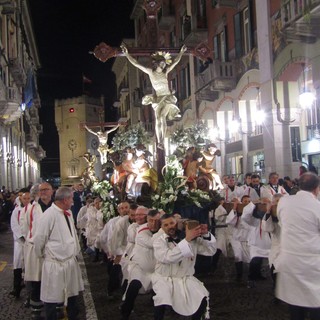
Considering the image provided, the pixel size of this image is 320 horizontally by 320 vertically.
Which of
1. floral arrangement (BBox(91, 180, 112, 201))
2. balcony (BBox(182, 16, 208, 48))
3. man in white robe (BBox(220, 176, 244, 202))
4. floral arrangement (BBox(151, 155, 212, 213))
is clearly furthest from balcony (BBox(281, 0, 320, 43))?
balcony (BBox(182, 16, 208, 48))

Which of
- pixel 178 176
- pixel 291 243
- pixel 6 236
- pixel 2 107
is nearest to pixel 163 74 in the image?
pixel 178 176

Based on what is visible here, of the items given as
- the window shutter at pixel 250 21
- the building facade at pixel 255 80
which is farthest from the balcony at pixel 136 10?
the window shutter at pixel 250 21

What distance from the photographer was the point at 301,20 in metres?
14.8

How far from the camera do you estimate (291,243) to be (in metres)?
5.52

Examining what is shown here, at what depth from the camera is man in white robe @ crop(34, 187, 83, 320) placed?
6.66 metres

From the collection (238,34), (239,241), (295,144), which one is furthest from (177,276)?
(238,34)

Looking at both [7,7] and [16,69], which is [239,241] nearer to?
[7,7]

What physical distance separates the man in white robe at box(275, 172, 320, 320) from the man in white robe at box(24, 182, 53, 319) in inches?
138

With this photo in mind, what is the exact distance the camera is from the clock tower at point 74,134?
71875 mm

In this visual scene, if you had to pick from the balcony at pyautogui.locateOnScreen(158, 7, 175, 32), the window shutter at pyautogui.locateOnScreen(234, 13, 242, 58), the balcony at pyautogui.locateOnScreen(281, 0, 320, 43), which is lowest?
the balcony at pyautogui.locateOnScreen(281, 0, 320, 43)

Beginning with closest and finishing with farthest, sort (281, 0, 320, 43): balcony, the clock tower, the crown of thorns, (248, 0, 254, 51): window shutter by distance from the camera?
the crown of thorns → (281, 0, 320, 43): balcony → (248, 0, 254, 51): window shutter → the clock tower

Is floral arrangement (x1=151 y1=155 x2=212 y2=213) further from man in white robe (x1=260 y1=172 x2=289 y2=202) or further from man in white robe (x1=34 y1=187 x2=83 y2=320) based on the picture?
man in white robe (x1=34 y1=187 x2=83 y2=320)

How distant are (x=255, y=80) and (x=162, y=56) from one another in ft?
24.3

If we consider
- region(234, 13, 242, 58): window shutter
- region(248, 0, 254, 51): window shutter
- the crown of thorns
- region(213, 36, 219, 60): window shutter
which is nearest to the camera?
the crown of thorns
